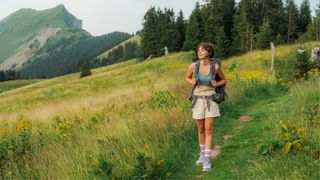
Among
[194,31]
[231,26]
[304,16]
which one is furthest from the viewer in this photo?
[304,16]

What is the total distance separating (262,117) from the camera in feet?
36.8

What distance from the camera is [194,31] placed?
188ft

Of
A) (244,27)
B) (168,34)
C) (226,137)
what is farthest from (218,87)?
(168,34)

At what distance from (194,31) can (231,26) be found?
7.88 m

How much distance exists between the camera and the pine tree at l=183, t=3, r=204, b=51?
2253 inches

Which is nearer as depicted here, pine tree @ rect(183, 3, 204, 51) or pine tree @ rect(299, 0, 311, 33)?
pine tree @ rect(183, 3, 204, 51)

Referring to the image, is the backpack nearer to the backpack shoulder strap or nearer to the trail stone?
the backpack shoulder strap

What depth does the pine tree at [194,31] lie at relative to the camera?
57.2m

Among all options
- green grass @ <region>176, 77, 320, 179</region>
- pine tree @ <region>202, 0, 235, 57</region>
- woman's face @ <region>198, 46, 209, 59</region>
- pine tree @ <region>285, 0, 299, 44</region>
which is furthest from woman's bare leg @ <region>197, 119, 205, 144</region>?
pine tree @ <region>285, 0, 299, 44</region>

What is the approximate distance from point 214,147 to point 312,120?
2173 mm

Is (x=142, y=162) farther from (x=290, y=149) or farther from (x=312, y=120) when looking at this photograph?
(x=312, y=120)

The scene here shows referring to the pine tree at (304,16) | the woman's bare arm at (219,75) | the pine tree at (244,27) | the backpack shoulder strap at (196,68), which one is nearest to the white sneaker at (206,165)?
the woman's bare arm at (219,75)

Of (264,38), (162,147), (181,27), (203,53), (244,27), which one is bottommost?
(162,147)

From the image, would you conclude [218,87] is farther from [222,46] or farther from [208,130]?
[222,46]
